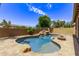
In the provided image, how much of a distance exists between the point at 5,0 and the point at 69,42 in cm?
153

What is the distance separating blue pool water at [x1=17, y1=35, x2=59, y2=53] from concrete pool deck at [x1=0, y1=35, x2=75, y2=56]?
0.26 feet

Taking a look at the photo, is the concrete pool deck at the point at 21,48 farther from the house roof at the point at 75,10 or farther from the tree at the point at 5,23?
the house roof at the point at 75,10

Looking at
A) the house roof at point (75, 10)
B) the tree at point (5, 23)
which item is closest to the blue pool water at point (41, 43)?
the tree at point (5, 23)

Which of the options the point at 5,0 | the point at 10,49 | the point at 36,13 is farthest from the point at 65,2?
the point at 10,49

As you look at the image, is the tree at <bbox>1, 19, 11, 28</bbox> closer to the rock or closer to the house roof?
the rock

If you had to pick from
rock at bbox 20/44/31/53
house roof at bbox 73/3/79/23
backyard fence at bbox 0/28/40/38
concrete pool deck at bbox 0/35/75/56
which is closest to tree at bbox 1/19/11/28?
backyard fence at bbox 0/28/40/38

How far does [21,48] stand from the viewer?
12.0 ft

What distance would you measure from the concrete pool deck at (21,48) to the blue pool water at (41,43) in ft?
0.26

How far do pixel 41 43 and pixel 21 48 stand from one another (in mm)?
413

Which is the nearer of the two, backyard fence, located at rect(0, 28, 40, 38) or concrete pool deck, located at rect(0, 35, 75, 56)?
concrete pool deck, located at rect(0, 35, 75, 56)

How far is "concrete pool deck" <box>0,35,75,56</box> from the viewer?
356 centimetres

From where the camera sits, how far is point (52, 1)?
366 cm

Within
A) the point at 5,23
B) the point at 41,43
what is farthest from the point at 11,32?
the point at 41,43

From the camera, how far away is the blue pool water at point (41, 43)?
362 centimetres
